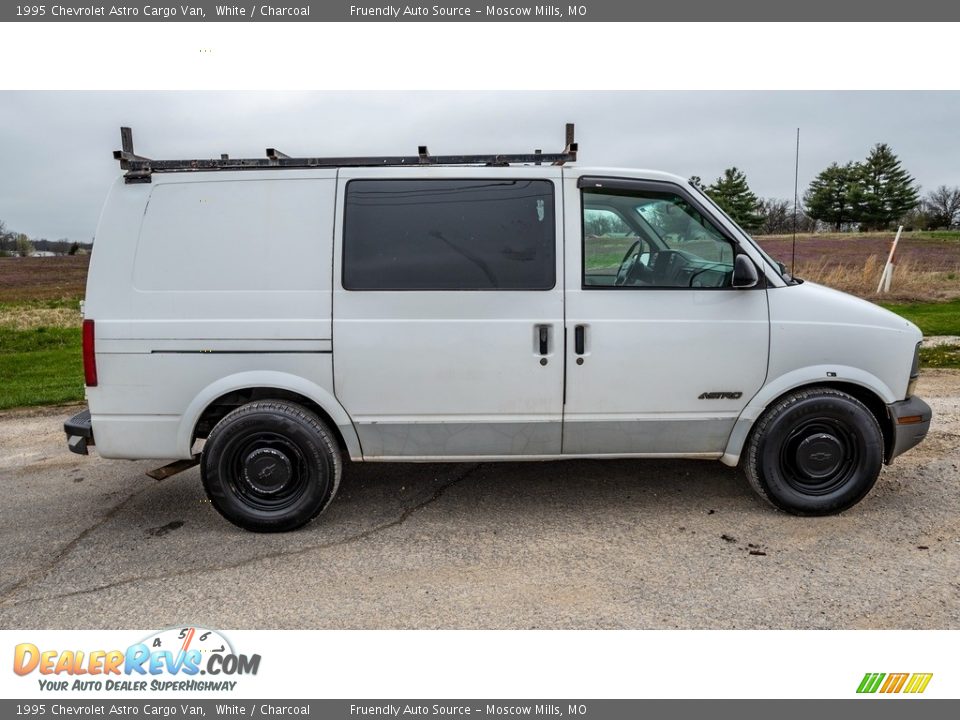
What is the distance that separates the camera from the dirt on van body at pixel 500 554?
131 inches

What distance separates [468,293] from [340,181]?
3.48 ft

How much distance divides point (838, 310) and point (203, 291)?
12.8 ft

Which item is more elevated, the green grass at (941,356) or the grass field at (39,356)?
the green grass at (941,356)

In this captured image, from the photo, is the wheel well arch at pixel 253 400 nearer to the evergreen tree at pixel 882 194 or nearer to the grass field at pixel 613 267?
the grass field at pixel 613 267

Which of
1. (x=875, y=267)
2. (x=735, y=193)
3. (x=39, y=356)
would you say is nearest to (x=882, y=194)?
(x=735, y=193)

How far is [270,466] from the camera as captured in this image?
4.27m

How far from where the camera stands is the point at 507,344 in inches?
165

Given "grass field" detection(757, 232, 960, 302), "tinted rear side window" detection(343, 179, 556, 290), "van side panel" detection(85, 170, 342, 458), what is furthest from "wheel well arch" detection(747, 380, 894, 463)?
"grass field" detection(757, 232, 960, 302)

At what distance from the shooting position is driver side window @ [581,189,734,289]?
4.27 meters

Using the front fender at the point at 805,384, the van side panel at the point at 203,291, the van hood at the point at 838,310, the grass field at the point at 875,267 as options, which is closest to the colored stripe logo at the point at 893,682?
the front fender at the point at 805,384

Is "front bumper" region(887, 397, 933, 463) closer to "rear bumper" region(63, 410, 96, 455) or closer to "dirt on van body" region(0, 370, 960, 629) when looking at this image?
"dirt on van body" region(0, 370, 960, 629)

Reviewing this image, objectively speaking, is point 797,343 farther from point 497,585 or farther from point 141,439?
point 141,439

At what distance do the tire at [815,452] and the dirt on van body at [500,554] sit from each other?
0.16 meters

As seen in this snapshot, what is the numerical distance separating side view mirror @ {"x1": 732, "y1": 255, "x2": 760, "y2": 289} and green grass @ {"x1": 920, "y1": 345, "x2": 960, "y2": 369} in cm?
622
